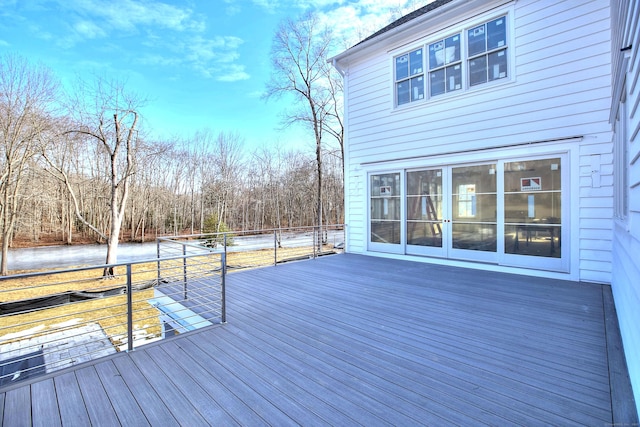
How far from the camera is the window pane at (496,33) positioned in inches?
191

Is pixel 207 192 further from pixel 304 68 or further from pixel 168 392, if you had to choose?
pixel 168 392

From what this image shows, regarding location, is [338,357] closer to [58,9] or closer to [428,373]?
[428,373]

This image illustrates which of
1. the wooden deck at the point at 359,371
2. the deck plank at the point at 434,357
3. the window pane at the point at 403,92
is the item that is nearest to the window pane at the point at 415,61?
the window pane at the point at 403,92

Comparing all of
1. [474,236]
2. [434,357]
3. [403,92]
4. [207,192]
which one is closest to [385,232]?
[474,236]

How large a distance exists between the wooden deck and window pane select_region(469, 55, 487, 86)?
3.69m

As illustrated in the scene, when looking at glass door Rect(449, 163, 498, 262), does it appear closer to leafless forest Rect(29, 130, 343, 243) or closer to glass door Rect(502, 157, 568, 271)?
glass door Rect(502, 157, 568, 271)

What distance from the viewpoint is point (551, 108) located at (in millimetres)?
4379

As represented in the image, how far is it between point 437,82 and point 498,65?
103cm

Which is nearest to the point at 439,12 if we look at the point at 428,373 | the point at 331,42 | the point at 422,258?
the point at 422,258

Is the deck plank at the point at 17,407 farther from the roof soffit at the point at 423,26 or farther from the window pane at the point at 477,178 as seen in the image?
the roof soffit at the point at 423,26

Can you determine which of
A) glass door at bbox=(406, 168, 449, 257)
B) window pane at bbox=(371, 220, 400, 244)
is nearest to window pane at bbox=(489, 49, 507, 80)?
glass door at bbox=(406, 168, 449, 257)

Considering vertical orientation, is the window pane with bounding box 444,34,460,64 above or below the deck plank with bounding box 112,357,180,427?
above

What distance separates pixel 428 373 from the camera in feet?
6.64

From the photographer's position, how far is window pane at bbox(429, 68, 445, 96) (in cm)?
557
